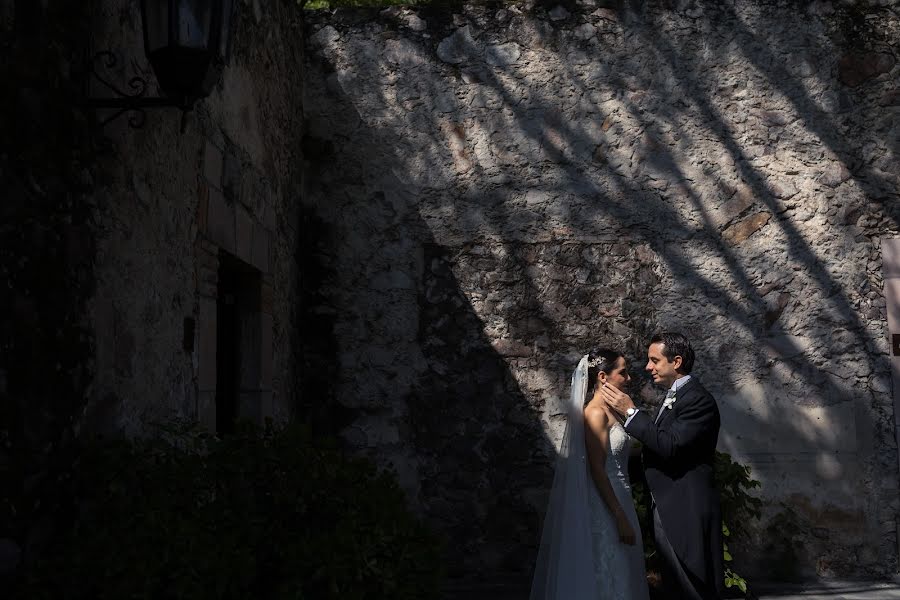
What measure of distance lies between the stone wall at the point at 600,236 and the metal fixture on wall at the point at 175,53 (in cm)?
319

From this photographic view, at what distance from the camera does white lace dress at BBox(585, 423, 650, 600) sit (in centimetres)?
391

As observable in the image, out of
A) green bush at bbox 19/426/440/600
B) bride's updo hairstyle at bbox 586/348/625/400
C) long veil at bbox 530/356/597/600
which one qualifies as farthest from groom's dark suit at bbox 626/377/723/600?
green bush at bbox 19/426/440/600

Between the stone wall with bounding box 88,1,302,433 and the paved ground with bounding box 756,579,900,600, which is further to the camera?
the paved ground with bounding box 756,579,900,600

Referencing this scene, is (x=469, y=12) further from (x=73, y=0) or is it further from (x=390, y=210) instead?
(x=73, y=0)

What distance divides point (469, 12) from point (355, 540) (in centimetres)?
433

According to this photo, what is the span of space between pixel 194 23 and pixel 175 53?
4.4 inches

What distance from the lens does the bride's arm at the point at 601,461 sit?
3.96 meters

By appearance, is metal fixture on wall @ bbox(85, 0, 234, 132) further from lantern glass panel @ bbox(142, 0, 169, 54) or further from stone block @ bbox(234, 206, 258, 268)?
stone block @ bbox(234, 206, 258, 268)

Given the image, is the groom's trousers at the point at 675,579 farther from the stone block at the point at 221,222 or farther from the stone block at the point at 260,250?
the stone block at the point at 260,250

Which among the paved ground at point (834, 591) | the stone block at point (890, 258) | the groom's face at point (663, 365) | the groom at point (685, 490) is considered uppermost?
the stone block at point (890, 258)

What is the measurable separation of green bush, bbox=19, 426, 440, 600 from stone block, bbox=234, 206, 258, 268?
63.6 inches

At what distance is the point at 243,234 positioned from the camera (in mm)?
4383

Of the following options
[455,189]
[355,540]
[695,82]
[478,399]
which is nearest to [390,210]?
[455,189]

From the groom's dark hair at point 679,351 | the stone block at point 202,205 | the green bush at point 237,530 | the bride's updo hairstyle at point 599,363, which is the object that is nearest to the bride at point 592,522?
the bride's updo hairstyle at point 599,363
